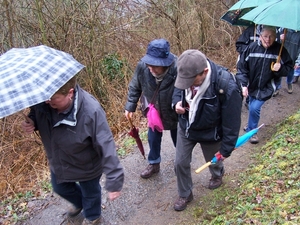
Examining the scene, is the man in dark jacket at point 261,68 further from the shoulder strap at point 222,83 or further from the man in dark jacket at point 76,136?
the man in dark jacket at point 76,136

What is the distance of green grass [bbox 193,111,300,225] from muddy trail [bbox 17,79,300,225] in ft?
0.48

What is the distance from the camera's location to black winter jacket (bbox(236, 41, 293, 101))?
4148 mm

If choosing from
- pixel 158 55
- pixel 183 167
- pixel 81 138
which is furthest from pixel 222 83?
pixel 81 138

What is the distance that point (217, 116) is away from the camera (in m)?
2.76

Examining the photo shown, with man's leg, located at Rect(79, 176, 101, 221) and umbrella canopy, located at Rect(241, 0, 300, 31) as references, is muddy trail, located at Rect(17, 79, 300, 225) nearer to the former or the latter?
man's leg, located at Rect(79, 176, 101, 221)

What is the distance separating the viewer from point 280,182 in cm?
318

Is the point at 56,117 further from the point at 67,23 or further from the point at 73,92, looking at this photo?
the point at 67,23

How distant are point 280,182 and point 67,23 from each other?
491 cm

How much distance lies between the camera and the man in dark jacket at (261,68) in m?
4.12

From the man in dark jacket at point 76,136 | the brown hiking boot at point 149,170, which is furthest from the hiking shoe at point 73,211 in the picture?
the brown hiking boot at point 149,170

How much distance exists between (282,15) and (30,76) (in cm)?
331

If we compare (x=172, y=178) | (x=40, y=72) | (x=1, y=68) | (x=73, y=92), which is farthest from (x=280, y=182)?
(x=1, y=68)

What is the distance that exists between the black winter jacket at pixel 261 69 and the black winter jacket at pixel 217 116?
5.69ft

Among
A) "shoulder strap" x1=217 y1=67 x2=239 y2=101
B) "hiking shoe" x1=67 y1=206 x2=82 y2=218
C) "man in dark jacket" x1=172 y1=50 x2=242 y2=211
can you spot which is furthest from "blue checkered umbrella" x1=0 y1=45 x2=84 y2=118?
"hiking shoe" x1=67 y1=206 x2=82 y2=218
